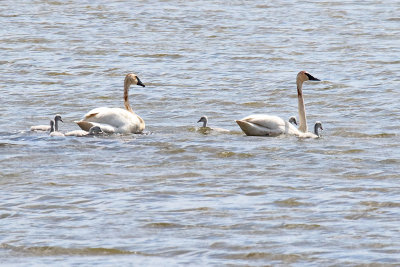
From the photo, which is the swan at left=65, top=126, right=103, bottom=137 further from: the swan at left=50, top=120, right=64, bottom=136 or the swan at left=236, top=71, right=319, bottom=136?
the swan at left=236, top=71, right=319, bottom=136

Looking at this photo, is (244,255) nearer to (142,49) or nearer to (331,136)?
(331,136)

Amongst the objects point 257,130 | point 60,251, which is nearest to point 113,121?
point 257,130

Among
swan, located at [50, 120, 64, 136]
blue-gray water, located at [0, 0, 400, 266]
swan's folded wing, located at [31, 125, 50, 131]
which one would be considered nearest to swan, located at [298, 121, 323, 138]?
blue-gray water, located at [0, 0, 400, 266]

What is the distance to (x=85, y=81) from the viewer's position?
68.2 feet

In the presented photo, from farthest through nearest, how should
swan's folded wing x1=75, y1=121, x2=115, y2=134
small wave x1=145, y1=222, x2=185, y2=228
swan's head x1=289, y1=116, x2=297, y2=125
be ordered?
swan's head x1=289, y1=116, x2=297, y2=125, swan's folded wing x1=75, y1=121, x2=115, y2=134, small wave x1=145, y1=222, x2=185, y2=228

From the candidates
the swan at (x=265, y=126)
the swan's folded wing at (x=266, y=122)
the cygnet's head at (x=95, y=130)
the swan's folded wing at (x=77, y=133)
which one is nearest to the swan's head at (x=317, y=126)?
the swan at (x=265, y=126)

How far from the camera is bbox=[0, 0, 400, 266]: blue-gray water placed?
9188mm

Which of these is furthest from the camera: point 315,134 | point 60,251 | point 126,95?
point 126,95

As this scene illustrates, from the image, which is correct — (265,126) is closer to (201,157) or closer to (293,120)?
(293,120)

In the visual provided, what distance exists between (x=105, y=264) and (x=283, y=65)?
1496cm

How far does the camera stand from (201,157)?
13305 mm

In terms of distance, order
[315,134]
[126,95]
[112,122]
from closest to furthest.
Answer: [315,134] < [112,122] < [126,95]

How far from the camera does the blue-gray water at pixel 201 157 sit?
30.1ft

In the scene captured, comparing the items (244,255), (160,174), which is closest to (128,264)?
(244,255)
